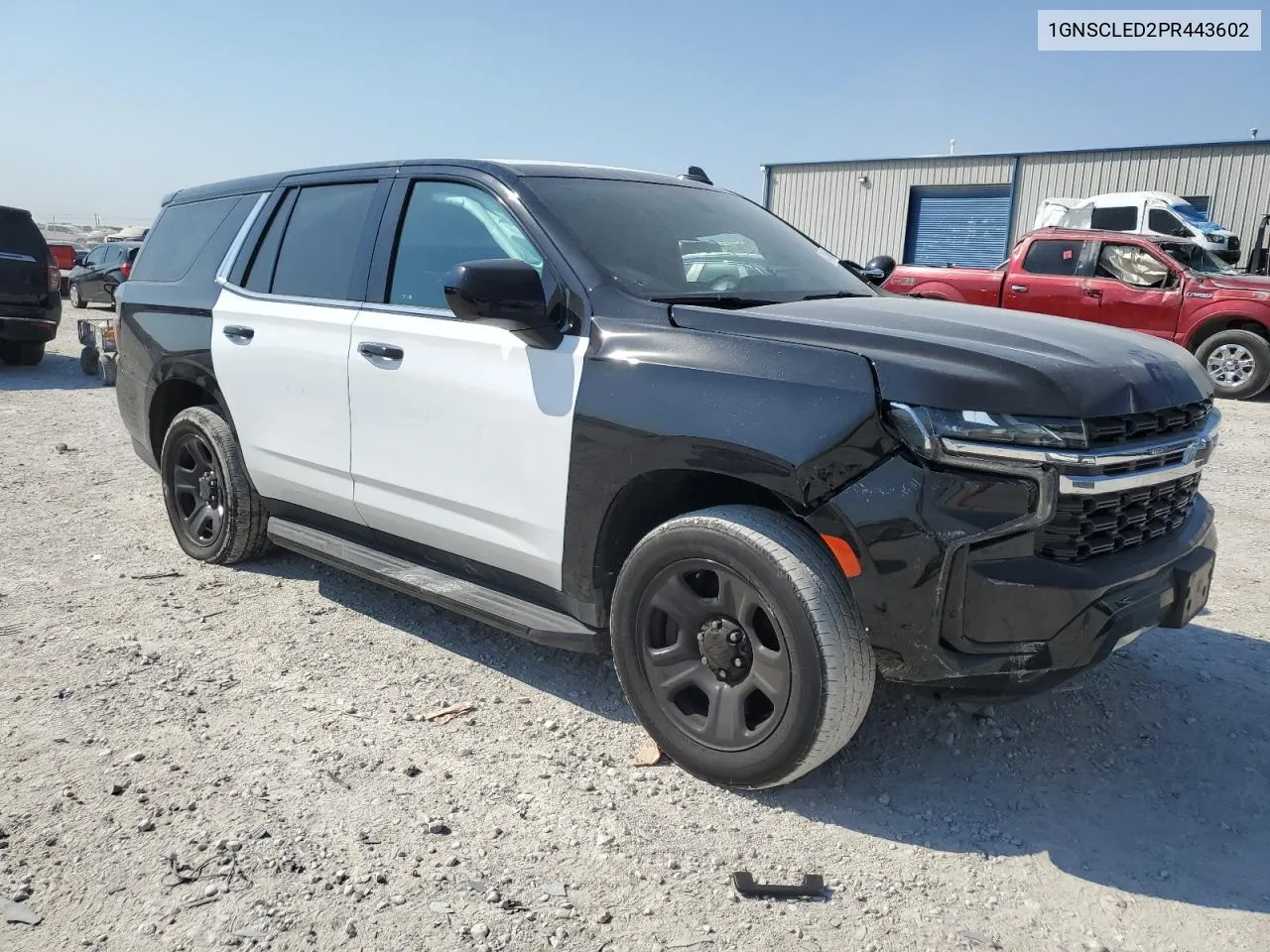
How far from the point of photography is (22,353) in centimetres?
1266

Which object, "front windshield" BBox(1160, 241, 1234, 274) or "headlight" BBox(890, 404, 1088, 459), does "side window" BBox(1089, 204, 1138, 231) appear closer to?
"front windshield" BBox(1160, 241, 1234, 274)

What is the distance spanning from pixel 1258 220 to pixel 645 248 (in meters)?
21.0

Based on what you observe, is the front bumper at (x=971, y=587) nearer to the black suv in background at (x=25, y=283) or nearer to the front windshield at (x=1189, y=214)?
the black suv in background at (x=25, y=283)

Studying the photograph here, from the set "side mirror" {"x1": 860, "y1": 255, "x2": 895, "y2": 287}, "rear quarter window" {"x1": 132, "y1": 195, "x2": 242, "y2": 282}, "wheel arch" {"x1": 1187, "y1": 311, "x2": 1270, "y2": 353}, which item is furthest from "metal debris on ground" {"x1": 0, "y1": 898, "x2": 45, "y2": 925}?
"wheel arch" {"x1": 1187, "y1": 311, "x2": 1270, "y2": 353}

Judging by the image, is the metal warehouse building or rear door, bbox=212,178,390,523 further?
the metal warehouse building

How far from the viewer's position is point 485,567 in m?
3.52

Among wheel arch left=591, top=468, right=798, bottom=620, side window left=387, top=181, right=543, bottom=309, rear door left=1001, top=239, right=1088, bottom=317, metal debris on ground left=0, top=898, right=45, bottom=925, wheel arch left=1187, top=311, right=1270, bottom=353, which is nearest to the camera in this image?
metal debris on ground left=0, top=898, right=45, bottom=925

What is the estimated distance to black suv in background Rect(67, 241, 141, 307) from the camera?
20.3 metres

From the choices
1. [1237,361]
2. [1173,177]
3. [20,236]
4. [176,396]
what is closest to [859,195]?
[1173,177]

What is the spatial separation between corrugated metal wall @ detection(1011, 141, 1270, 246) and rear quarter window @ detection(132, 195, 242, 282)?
2059 centimetres

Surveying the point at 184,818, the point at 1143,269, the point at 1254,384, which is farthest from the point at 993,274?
the point at 184,818

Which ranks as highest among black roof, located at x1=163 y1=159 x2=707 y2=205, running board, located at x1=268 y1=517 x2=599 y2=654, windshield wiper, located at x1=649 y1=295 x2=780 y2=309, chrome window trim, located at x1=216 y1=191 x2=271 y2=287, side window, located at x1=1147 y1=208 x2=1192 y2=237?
side window, located at x1=1147 y1=208 x2=1192 y2=237

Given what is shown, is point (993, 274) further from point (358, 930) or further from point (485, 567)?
point (358, 930)

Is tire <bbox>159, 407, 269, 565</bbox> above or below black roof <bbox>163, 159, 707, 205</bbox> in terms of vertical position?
below
